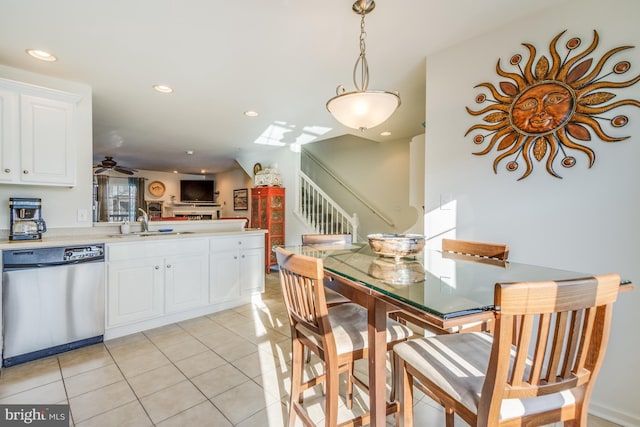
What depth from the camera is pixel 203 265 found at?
10.1 feet

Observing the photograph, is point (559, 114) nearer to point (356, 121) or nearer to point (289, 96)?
point (356, 121)

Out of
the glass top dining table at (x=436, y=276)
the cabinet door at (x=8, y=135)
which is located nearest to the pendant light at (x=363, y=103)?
the glass top dining table at (x=436, y=276)

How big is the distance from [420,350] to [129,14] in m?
2.50

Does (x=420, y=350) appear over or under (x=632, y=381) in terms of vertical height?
over

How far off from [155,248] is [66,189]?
107 centimetres

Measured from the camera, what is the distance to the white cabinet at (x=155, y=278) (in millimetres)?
2535

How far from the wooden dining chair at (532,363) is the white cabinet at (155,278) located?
2.57 m

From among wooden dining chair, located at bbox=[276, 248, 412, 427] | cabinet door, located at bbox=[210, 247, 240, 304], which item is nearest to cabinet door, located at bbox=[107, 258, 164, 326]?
cabinet door, located at bbox=[210, 247, 240, 304]

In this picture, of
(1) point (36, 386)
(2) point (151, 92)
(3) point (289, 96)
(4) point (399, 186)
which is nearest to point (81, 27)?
(2) point (151, 92)

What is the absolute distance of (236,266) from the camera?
3.36 meters

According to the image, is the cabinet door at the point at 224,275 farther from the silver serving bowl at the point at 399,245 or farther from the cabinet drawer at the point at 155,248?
the silver serving bowl at the point at 399,245

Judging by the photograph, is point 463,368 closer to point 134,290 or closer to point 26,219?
point 134,290

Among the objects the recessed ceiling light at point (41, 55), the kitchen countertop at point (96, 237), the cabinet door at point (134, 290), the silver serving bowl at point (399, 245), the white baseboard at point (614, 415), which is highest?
the recessed ceiling light at point (41, 55)

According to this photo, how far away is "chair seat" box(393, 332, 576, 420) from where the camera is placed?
0.88 meters
